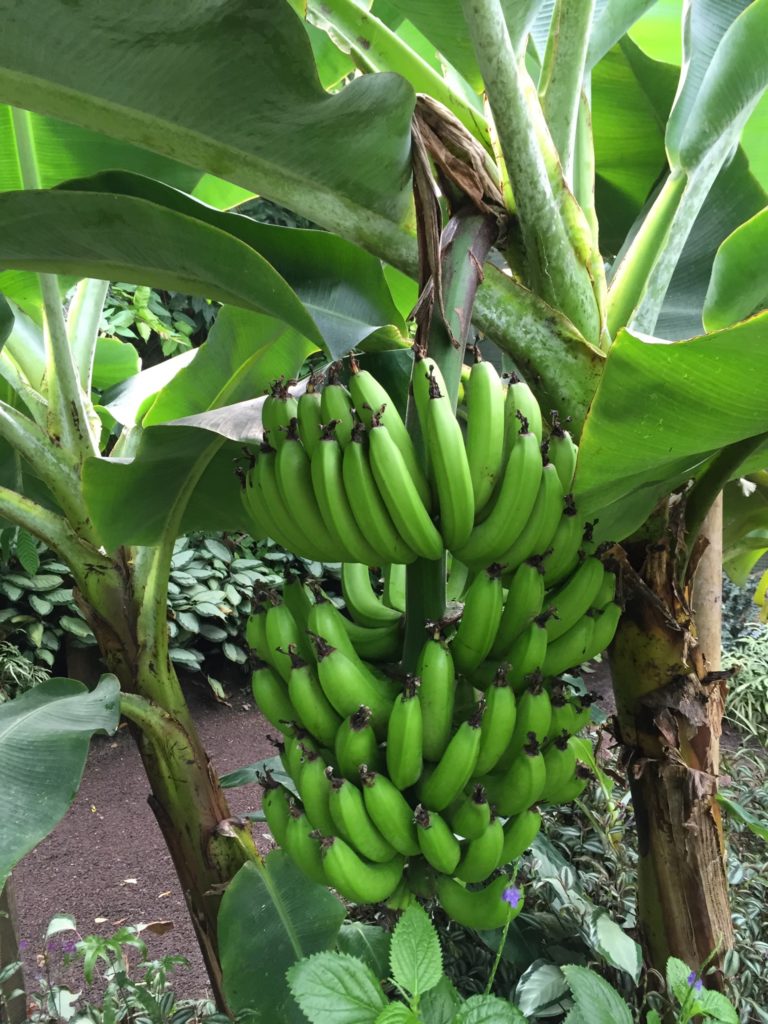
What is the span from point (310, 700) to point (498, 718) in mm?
159

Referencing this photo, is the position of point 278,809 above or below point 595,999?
above

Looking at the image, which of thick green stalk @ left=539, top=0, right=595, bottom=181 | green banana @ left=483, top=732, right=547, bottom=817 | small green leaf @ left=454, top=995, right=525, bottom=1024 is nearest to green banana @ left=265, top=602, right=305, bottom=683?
green banana @ left=483, top=732, right=547, bottom=817

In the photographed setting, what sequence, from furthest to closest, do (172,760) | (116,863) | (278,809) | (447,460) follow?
(116,863) → (172,760) → (278,809) → (447,460)

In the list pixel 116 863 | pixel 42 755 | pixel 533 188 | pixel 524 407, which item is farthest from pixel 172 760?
pixel 116 863

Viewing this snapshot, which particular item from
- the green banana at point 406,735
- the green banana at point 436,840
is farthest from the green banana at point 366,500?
the green banana at point 436,840

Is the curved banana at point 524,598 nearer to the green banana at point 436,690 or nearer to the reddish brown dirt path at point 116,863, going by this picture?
the green banana at point 436,690

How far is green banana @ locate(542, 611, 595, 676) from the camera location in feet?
2.29

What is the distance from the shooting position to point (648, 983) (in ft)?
3.03

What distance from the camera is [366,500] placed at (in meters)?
0.61

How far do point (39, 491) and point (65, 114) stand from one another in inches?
32.0

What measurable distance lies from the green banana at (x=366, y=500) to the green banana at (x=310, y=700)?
0.40ft

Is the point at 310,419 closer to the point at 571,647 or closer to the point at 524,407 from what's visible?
the point at 524,407

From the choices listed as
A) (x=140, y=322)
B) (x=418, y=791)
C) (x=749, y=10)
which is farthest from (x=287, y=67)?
(x=140, y=322)

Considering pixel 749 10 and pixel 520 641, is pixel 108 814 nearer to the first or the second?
pixel 520 641
